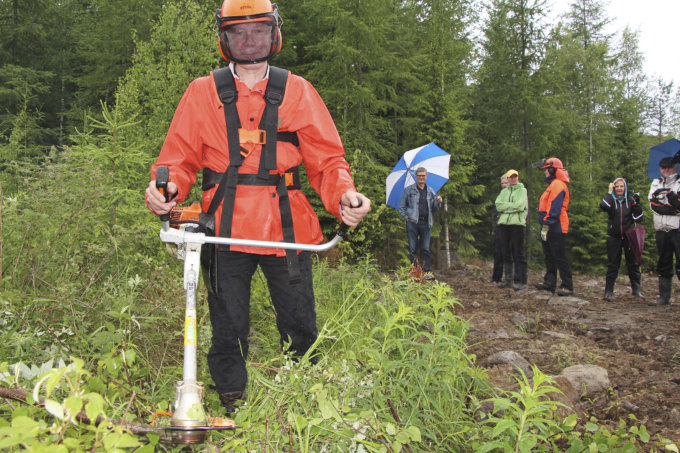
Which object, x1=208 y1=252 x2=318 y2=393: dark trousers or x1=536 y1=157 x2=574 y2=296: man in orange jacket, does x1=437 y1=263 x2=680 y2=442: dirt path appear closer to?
x1=536 y1=157 x2=574 y2=296: man in orange jacket

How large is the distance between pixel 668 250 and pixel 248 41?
26.9ft

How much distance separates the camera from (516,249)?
10562 millimetres

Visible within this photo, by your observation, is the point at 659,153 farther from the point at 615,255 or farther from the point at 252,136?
the point at 252,136

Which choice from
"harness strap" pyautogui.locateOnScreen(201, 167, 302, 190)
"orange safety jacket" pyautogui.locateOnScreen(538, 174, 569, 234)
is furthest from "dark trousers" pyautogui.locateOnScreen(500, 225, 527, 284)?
"harness strap" pyautogui.locateOnScreen(201, 167, 302, 190)

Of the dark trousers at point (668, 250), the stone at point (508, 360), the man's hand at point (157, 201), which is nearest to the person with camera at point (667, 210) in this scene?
the dark trousers at point (668, 250)

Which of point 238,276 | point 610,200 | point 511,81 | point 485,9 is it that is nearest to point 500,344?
point 238,276

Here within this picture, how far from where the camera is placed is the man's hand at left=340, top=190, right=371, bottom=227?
269 cm

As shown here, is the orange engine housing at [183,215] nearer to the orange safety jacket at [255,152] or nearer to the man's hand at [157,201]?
the man's hand at [157,201]

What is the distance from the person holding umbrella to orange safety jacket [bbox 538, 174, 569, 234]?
2289mm

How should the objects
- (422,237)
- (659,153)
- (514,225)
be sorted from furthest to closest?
(422,237) → (514,225) → (659,153)

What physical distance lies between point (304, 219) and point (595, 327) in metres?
5.03

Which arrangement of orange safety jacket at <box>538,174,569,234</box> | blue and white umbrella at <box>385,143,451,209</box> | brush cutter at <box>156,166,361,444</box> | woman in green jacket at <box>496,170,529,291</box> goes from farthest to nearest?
blue and white umbrella at <box>385,143,451,209</box> < woman in green jacket at <box>496,170,529,291</box> < orange safety jacket at <box>538,174,569,234</box> < brush cutter at <box>156,166,361,444</box>

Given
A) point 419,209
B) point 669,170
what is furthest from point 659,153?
point 419,209

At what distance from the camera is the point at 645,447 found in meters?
2.95
